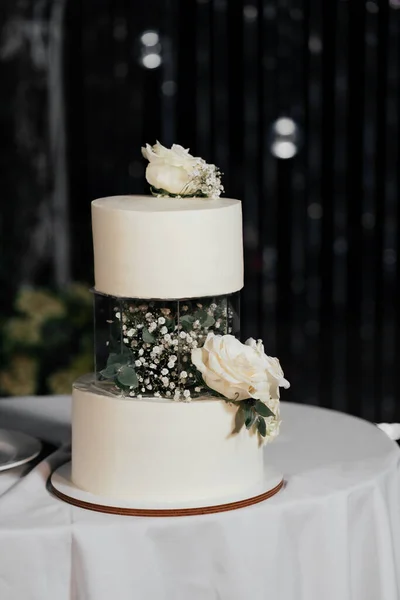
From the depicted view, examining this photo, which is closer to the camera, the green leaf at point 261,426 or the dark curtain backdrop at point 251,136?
the green leaf at point 261,426

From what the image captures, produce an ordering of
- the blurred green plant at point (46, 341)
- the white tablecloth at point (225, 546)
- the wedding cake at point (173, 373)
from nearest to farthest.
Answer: the white tablecloth at point (225, 546)
the wedding cake at point (173, 373)
the blurred green plant at point (46, 341)

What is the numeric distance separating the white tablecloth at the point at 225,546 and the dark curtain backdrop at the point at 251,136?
3479mm

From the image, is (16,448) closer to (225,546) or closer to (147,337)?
(147,337)

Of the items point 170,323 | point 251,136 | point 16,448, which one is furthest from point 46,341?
point 170,323

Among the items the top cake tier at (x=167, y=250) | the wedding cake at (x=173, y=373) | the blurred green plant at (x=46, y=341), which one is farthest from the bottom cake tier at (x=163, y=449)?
the blurred green plant at (x=46, y=341)

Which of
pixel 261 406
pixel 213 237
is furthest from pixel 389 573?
pixel 213 237

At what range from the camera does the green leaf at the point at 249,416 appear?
202 centimetres

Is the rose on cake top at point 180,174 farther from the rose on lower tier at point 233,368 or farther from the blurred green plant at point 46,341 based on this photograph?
the blurred green plant at point 46,341

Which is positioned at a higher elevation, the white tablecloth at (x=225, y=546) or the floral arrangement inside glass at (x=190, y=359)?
the floral arrangement inside glass at (x=190, y=359)

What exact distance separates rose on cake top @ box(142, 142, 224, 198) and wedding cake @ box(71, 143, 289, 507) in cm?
11

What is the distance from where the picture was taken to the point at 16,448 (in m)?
2.41

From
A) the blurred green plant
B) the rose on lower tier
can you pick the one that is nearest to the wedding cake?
the rose on lower tier

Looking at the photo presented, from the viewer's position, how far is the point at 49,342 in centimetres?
551

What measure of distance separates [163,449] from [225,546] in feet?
0.68
